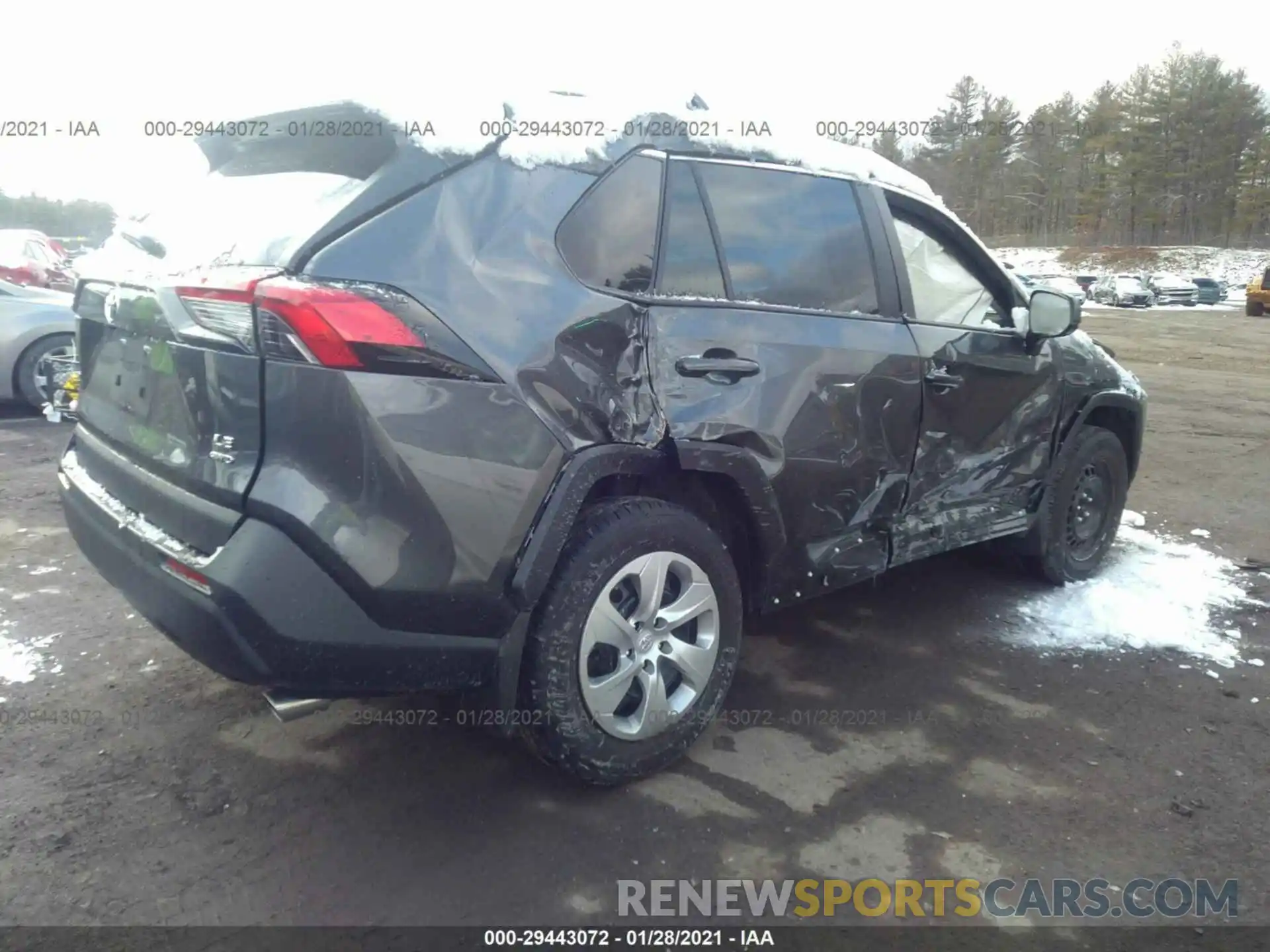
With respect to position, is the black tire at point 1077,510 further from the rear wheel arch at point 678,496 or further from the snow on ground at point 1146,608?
the rear wheel arch at point 678,496

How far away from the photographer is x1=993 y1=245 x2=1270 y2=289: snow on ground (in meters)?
52.5

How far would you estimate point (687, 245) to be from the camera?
9.61ft

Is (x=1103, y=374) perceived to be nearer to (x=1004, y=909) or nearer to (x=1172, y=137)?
(x=1004, y=909)

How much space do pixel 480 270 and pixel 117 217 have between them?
5.01 feet

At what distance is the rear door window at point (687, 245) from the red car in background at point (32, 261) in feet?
26.7

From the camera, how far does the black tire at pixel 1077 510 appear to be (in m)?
4.50

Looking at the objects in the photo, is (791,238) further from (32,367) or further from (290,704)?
(32,367)

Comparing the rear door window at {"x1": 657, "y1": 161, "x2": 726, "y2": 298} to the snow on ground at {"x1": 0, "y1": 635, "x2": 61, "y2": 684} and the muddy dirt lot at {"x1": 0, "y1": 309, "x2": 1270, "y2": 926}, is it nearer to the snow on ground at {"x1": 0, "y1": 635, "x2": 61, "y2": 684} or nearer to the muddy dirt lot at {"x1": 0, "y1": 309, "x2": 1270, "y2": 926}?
the muddy dirt lot at {"x1": 0, "y1": 309, "x2": 1270, "y2": 926}

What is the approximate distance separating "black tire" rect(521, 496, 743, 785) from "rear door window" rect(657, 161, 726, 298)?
0.66 meters

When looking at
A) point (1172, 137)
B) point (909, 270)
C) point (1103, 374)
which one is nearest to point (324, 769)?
point (909, 270)

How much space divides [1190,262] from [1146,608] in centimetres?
6075

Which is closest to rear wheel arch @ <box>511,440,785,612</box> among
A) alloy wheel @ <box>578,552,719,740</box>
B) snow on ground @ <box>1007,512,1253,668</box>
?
alloy wheel @ <box>578,552,719,740</box>

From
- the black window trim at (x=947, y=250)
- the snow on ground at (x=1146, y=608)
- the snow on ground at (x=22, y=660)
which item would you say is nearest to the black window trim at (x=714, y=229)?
the black window trim at (x=947, y=250)

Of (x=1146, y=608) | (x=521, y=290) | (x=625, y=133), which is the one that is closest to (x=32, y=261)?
(x=625, y=133)
